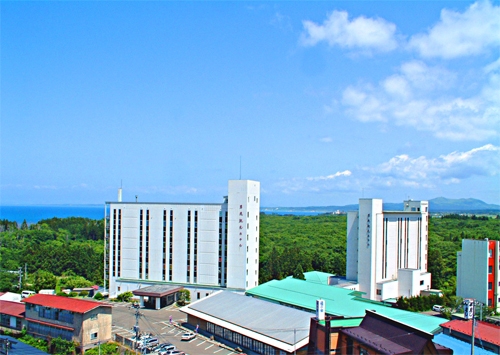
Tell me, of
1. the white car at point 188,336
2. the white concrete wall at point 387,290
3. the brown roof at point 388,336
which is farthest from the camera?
the white concrete wall at point 387,290

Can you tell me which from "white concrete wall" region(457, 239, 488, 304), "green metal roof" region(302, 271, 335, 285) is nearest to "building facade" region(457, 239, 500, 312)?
"white concrete wall" region(457, 239, 488, 304)

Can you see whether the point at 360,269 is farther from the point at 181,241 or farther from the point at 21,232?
the point at 21,232

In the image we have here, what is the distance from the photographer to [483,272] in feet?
91.0

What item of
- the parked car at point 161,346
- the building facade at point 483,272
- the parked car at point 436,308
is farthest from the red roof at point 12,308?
the building facade at point 483,272

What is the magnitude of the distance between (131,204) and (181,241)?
16.7 feet

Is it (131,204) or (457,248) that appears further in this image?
(457,248)

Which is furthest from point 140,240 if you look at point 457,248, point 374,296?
point 457,248

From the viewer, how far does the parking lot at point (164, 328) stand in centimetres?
2115

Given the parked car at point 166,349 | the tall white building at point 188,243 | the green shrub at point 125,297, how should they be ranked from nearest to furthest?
the parked car at point 166,349
the tall white building at point 188,243
the green shrub at point 125,297

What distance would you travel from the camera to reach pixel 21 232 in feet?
192

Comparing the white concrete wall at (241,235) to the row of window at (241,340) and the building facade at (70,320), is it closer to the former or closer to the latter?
the row of window at (241,340)

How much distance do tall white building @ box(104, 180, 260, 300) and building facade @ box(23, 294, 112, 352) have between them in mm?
9863

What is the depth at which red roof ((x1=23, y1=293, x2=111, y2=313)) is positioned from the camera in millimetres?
21250

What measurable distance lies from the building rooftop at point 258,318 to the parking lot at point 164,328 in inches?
43.4
